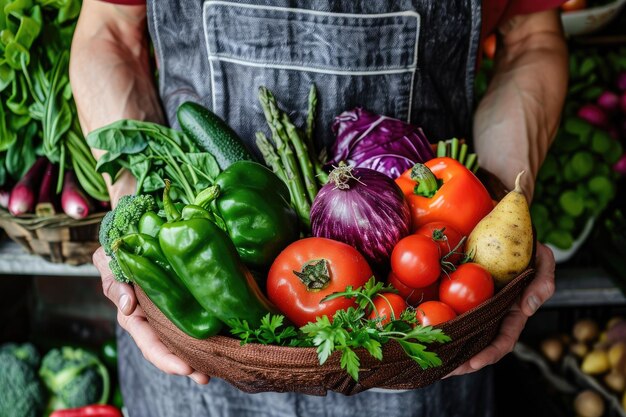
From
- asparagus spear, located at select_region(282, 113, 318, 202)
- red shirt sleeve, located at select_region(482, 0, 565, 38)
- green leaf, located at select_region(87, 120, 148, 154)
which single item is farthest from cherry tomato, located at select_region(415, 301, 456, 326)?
red shirt sleeve, located at select_region(482, 0, 565, 38)

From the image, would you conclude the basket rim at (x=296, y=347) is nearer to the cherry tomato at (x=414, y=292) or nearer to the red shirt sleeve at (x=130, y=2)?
the cherry tomato at (x=414, y=292)

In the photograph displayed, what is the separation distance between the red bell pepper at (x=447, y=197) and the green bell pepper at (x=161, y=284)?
379 millimetres

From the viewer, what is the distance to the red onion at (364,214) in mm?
990

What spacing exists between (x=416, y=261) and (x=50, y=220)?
110cm

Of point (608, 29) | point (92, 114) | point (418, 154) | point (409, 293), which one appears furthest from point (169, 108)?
point (608, 29)

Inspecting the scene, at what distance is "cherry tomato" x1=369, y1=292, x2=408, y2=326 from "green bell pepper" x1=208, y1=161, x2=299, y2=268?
0.19 metres

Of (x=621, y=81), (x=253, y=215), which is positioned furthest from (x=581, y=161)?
(x=253, y=215)

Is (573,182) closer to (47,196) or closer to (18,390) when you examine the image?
(47,196)

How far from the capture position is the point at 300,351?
0.84 m

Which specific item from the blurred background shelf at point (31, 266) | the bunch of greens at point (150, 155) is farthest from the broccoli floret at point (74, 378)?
the bunch of greens at point (150, 155)

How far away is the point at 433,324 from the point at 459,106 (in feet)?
2.28

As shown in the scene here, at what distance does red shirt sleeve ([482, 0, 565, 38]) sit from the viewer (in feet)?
4.70

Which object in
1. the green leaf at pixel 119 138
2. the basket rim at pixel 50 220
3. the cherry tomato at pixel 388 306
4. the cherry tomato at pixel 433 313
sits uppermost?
the green leaf at pixel 119 138

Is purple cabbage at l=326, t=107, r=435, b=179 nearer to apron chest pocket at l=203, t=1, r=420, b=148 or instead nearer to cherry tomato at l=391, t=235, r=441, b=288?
apron chest pocket at l=203, t=1, r=420, b=148
